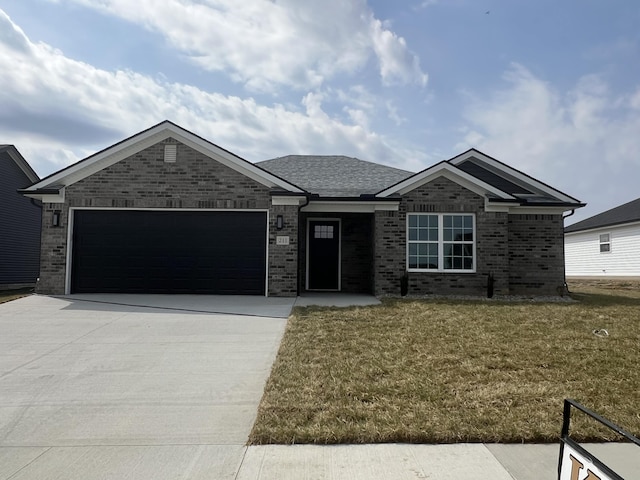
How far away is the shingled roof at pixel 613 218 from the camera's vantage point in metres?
22.0

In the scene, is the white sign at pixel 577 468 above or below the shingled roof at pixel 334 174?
below

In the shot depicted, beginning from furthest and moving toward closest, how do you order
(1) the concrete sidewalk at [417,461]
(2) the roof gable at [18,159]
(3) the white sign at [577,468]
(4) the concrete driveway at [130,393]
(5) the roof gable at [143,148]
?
(2) the roof gable at [18,159], (5) the roof gable at [143,148], (4) the concrete driveway at [130,393], (1) the concrete sidewalk at [417,461], (3) the white sign at [577,468]

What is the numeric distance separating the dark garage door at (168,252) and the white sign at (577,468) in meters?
10.5

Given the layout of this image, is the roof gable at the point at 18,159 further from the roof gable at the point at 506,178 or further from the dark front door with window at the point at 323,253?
the roof gable at the point at 506,178

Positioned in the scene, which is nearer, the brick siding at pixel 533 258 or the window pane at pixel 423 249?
the window pane at pixel 423 249

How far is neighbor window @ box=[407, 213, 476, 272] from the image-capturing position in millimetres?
12961

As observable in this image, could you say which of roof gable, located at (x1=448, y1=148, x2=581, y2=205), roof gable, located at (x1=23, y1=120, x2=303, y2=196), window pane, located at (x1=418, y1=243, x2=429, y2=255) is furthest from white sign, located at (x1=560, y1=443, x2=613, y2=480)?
roof gable, located at (x1=448, y1=148, x2=581, y2=205)

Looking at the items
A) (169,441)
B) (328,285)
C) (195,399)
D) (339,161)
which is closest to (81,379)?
(195,399)

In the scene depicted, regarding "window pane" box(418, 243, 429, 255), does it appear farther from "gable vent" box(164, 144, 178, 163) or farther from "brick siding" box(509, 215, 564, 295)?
"gable vent" box(164, 144, 178, 163)

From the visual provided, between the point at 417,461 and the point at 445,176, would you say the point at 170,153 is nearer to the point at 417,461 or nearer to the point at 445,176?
the point at 445,176

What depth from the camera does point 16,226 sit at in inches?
728

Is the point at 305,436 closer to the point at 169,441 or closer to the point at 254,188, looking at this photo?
the point at 169,441

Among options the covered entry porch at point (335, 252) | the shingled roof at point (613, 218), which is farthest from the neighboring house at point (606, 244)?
the covered entry porch at point (335, 252)

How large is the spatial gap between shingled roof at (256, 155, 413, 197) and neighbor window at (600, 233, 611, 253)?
1434cm
